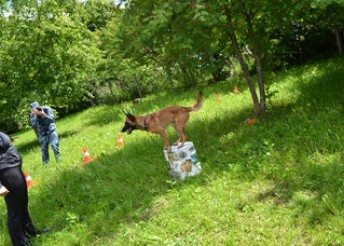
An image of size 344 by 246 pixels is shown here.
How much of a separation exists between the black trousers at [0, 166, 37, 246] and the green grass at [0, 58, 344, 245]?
1.26 ft

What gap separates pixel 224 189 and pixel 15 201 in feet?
11.1

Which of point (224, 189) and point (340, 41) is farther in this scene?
point (340, 41)

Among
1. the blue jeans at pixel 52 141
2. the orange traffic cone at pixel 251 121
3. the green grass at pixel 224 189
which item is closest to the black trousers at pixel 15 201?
the green grass at pixel 224 189

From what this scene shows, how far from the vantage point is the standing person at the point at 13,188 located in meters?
5.48

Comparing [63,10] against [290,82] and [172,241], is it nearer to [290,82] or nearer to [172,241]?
[290,82]

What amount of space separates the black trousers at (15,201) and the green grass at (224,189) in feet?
1.26

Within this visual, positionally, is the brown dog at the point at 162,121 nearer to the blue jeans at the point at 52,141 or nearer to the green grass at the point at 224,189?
the green grass at the point at 224,189

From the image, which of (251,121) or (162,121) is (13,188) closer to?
(162,121)

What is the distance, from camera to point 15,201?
18.4 feet

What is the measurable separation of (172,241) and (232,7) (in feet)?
19.3

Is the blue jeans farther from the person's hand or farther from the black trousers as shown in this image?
the person's hand

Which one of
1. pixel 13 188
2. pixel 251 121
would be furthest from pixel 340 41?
pixel 13 188

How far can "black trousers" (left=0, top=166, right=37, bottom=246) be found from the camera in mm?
5484

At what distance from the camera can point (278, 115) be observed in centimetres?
845
